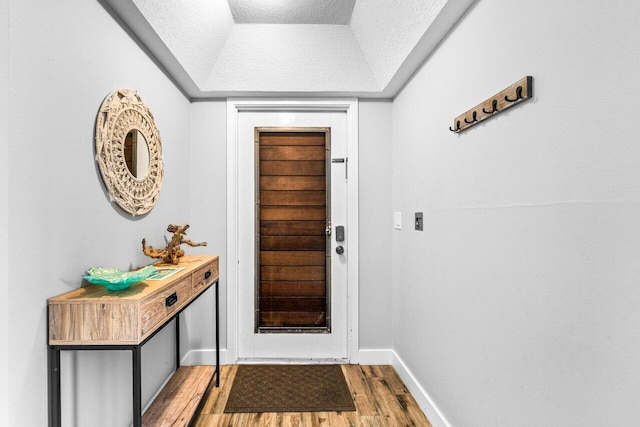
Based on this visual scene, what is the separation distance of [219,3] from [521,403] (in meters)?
2.54

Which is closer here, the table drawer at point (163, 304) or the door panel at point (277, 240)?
the table drawer at point (163, 304)

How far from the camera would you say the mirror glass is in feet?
5.73

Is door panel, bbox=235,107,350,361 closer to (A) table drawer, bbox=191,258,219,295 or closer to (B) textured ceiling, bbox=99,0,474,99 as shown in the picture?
(B) textured ceiling, bbox=99,0,474,99

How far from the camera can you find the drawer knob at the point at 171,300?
4.97 feet

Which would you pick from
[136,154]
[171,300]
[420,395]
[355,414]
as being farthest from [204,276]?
[420,395]

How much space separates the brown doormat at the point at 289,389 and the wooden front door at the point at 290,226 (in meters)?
0.32

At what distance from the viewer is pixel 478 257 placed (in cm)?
154

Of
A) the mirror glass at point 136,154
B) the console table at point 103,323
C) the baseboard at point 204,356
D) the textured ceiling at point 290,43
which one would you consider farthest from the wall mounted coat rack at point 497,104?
the baseboard at point 204,356

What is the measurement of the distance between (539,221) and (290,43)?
6.63ft

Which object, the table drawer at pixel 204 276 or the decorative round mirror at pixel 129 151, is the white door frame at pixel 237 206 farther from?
the decorative round mirror at pixel 129 151

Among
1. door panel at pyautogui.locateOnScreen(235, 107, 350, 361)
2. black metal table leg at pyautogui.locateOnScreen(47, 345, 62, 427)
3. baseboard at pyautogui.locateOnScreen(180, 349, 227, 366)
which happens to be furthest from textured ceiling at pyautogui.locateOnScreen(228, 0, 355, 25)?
baseboard at pyautogui.locateOnScreen(180, 349, 227, 366)

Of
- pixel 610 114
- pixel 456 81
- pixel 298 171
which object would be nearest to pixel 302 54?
pixel 298 171

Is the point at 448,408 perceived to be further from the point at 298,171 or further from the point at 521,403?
the point at 298,171

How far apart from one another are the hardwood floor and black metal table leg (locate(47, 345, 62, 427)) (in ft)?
3.11
